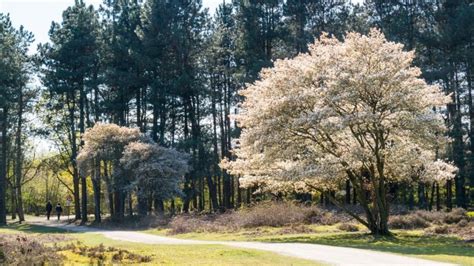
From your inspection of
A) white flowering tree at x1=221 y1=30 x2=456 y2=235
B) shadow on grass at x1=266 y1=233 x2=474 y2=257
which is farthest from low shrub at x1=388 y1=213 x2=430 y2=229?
white flowering tree at x1=221 y1=30 x2=456 y2=235

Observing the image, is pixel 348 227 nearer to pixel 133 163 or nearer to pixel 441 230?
pixel 441 230

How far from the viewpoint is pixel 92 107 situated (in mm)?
49438

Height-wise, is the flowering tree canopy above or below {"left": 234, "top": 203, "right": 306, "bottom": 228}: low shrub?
above

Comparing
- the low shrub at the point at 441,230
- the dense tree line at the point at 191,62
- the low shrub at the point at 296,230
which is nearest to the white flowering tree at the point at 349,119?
the low shrub at the point at 441,230

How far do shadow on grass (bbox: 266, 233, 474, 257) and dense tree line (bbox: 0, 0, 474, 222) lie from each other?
19943mm

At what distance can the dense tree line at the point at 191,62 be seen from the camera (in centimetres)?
4297

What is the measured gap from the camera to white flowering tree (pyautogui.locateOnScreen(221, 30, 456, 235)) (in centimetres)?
2303

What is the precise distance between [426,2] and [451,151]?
507 inches

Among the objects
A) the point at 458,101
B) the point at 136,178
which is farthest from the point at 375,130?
the point at 458,101

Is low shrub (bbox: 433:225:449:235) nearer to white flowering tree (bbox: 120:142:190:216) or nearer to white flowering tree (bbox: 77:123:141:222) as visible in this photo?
white flowering tree (bbox: 120:142:190:216)

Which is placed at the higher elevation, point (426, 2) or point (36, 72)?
point (426, 2)

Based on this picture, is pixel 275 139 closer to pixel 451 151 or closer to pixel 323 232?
pixel 323 232

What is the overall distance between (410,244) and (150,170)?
2075cm

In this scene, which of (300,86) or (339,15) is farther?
(339,15)
